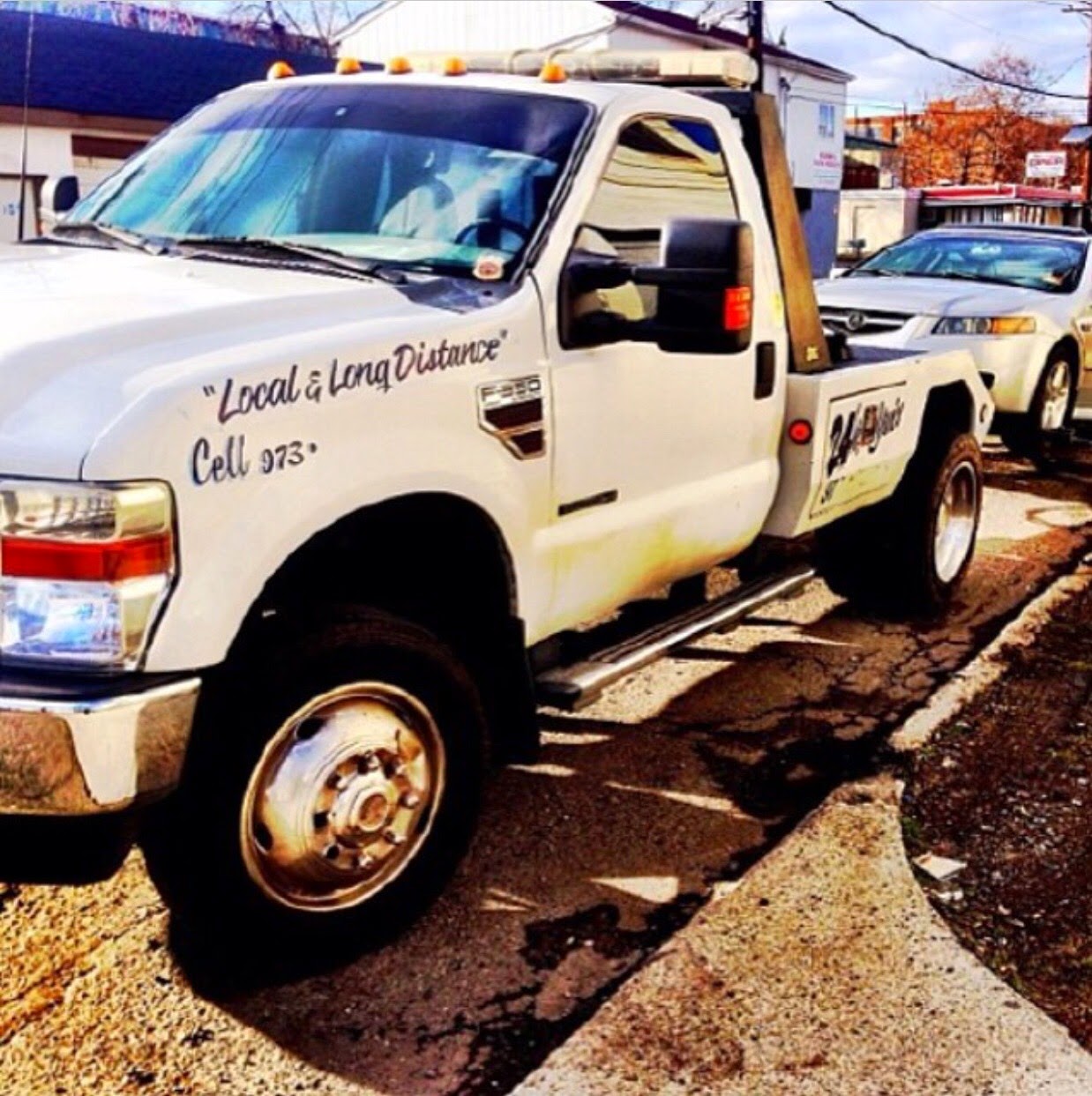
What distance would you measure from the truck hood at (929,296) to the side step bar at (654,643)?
183 inches

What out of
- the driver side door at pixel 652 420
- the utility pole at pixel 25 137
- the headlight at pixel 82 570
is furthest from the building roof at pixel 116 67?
the headlight at pixel 82 570

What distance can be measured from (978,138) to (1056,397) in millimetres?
66639

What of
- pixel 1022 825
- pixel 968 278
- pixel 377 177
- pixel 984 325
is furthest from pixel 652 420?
pixel 968 278

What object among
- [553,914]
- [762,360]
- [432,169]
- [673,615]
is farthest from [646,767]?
[432,169]

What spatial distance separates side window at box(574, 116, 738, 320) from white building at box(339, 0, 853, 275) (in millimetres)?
21861

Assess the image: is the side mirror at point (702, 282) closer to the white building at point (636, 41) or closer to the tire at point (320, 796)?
the tire at point (320, 796)

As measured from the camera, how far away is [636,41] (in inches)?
1208

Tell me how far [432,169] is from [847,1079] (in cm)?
252

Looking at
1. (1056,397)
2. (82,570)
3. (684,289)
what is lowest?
(82,570)

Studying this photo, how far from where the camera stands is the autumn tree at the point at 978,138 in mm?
69119

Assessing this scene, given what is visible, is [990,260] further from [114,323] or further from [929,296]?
[114,323]

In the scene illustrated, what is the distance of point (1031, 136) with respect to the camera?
71438 millimetres

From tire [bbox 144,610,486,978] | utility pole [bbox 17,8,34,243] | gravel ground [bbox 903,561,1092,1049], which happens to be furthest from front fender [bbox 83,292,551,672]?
utility pole [bbox 17,8,34,243]

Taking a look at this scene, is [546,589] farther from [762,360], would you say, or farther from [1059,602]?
[1059,602]
